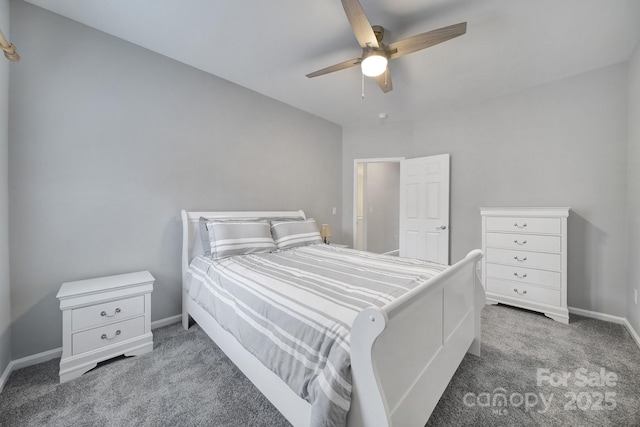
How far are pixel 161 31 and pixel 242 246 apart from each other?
199cm

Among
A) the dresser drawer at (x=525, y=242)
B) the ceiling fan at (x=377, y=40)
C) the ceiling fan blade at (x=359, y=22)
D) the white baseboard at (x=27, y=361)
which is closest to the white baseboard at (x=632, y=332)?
the dresser drawer at (x=525, y=242)

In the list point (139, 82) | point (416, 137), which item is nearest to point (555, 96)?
point (416, 137)

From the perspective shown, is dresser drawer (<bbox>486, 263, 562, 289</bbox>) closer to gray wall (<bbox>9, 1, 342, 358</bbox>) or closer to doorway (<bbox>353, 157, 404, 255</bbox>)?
doorway (<bbox>353, 157, 404, 255</bbox>)

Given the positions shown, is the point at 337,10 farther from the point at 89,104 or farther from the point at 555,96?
the point at 555,96

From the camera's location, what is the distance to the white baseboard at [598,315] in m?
2.48

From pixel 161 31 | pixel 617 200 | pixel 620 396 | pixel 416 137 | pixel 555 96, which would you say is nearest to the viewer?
pixel 620 396

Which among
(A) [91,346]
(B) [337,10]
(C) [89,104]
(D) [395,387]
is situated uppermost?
(B) [337,10]

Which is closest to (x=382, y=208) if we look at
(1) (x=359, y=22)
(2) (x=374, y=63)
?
(2) (x=374, y=63)

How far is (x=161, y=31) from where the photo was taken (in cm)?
211

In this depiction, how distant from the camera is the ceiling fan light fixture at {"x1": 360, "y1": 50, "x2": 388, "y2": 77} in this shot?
6.05 feet

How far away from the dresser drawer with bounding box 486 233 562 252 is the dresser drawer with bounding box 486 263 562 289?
0.23m

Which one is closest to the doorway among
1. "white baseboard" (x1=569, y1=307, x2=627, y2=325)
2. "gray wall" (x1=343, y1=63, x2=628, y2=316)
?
"gray wall" (x1=343, y1=63, x2=628, y2=316)

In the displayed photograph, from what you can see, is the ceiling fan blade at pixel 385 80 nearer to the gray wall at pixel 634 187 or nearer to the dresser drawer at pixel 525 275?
the gray wall at pixel 634 187

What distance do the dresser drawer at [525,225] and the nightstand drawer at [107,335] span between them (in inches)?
143
